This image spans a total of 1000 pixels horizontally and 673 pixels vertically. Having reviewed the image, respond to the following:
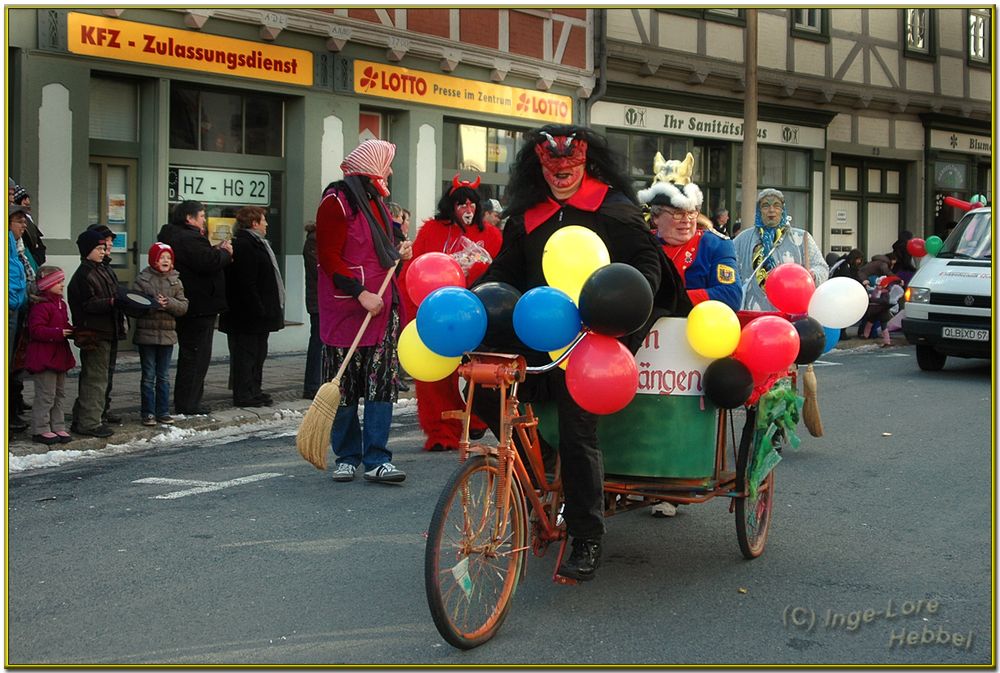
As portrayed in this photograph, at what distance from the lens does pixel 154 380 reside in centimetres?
923

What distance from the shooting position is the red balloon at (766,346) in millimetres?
5051

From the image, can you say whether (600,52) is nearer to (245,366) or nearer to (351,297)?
(245,366)

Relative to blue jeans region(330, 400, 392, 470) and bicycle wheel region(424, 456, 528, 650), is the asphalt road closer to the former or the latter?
bicycle wheel region(424, 456, 528, 650)

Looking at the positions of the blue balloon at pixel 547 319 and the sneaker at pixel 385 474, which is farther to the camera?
the sneaker at pixel 385 474

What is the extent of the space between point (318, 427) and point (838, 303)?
2742 millimetres

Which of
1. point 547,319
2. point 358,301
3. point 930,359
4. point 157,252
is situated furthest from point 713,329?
point 930,359

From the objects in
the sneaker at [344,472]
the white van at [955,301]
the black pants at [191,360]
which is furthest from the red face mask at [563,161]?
the white van at [955,301]

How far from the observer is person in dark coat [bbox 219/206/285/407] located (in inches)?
411

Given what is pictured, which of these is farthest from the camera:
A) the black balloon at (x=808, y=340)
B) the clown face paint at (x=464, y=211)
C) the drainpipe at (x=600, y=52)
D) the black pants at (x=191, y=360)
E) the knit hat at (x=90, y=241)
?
the drainpipe at (x=600, y=52)

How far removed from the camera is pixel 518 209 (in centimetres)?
514

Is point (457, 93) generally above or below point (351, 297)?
above

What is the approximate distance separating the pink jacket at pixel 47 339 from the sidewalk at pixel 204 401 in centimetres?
54

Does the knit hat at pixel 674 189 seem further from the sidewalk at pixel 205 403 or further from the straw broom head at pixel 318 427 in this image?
the sidewalk at pixel 205 403

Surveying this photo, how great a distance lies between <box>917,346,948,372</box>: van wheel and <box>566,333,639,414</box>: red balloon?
10.5 meters
